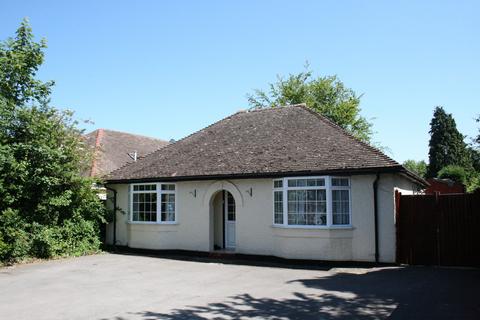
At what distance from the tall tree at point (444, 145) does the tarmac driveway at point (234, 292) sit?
141 ft

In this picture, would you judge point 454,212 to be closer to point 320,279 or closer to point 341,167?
point 341,167

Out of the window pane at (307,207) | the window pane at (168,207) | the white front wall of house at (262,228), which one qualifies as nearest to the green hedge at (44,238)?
the white front wall of house at (262,228)

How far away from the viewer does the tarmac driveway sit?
7.67 m

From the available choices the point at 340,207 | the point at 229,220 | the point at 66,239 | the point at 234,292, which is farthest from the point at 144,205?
the point at 234,292

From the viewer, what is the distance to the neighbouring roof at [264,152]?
1362 cm

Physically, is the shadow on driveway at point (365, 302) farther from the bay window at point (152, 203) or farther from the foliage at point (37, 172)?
the foliage at point (37, 172)

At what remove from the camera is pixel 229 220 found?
54.2 feet

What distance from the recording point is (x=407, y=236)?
1290 cm

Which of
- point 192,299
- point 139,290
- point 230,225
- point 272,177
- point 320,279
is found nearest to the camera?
point 192,299

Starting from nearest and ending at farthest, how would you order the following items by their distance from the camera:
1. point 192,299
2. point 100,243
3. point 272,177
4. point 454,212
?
point 192,299
point 454,212
point 272,177
point 100,243

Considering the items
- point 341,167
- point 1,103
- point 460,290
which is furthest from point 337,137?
point 1,103

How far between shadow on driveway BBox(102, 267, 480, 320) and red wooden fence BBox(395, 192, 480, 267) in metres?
1.46

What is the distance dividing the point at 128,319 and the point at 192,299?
1813 mm

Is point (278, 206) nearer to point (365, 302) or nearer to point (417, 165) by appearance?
point (365, 302)
